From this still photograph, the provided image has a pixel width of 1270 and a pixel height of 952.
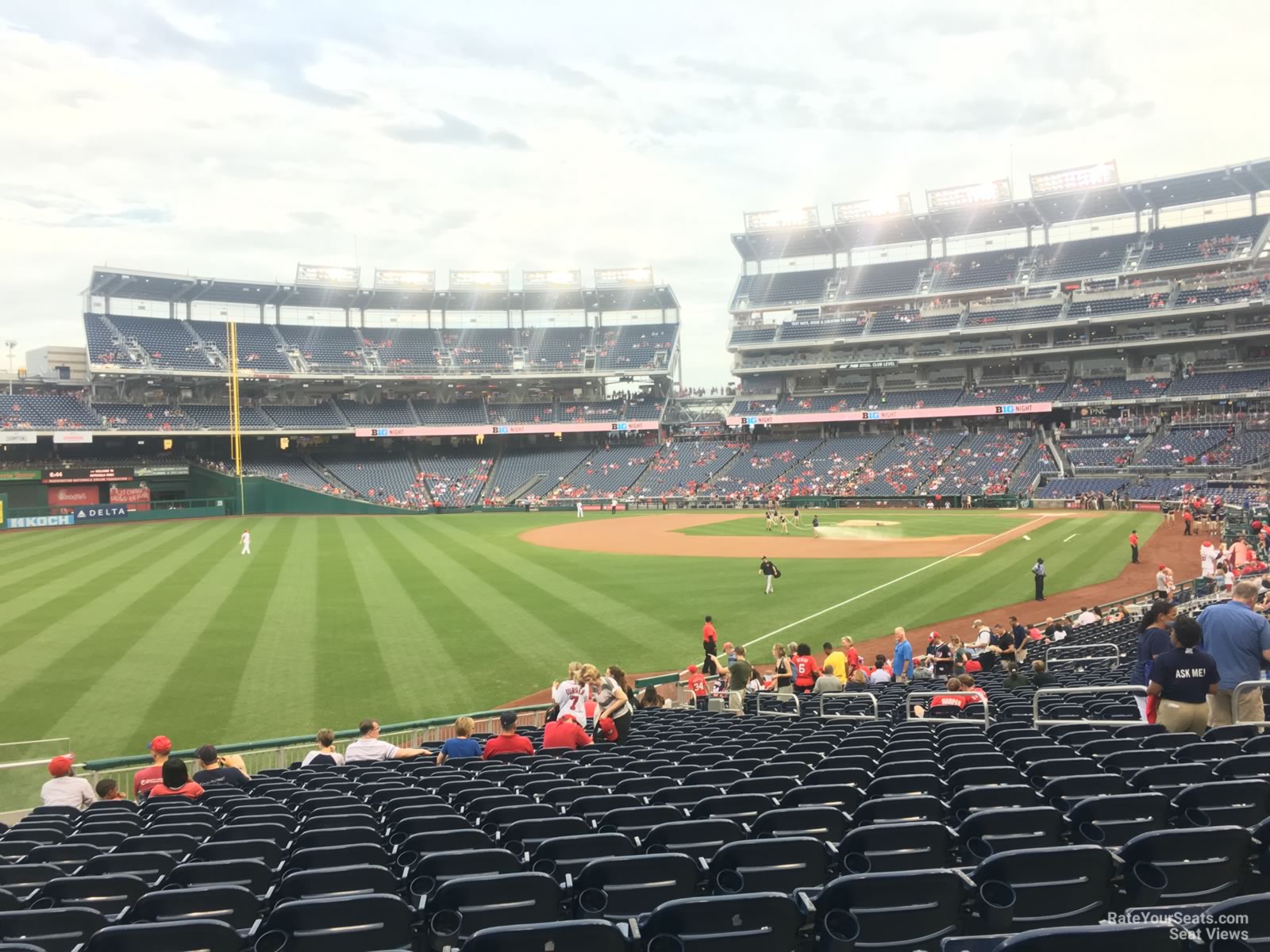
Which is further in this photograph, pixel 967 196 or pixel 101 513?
pixel 967 196

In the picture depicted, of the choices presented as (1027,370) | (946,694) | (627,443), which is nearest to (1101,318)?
(1027,370)

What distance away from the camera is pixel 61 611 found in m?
26.4

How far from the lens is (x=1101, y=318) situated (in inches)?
2611

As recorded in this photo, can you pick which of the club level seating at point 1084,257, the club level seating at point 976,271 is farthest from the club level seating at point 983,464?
the club level seating at point 1084,257

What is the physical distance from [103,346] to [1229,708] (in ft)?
261

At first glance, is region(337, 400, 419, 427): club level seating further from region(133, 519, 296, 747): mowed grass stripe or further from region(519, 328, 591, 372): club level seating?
region(133, 519, 296, 747): mowed grass stripe

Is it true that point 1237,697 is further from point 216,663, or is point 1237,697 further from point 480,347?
point 480,347

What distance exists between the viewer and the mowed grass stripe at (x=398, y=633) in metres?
18.2

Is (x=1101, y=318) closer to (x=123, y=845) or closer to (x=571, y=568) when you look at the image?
(x=571, y=568)

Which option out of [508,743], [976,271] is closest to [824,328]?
[976,271]

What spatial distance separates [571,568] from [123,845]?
30325mm

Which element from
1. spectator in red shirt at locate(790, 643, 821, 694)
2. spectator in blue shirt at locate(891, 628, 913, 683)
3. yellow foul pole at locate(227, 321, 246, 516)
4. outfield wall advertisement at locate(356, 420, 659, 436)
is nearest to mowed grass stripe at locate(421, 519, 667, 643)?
spectator in blue shirt at locate(891, 628, 913, 683)

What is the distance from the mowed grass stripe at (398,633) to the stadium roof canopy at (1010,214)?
195 feet

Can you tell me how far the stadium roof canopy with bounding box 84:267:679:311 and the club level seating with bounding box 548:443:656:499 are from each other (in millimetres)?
16090
